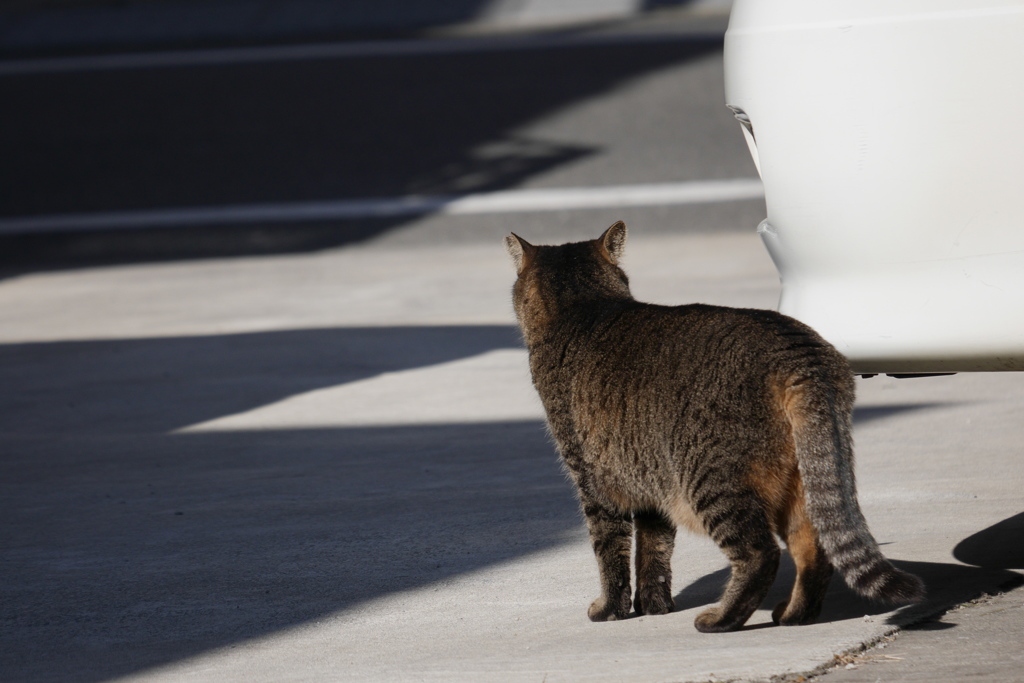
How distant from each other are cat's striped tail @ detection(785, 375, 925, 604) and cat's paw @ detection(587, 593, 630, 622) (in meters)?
0.72

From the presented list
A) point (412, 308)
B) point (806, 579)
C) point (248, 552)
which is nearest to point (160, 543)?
point (248, 552)

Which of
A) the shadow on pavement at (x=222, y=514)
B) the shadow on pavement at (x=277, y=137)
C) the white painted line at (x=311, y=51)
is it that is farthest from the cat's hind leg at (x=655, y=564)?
the white painted line at (x=311, y=51)

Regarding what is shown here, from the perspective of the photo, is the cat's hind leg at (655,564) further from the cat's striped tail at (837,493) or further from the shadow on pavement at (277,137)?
the shadow on pavement at (277,137)

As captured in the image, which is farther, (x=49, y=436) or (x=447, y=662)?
(x=49, y=436)

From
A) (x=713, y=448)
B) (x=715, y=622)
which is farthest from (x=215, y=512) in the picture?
(x=713, y=448)

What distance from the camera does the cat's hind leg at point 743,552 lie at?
11.0ft

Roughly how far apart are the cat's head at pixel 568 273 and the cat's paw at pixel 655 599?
2.87 ft

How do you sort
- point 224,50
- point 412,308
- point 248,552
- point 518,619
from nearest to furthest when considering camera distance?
1. point 518,619
2. point 248,552
3. point 412,308
4. point 224,50

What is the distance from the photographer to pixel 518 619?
12.4 feet

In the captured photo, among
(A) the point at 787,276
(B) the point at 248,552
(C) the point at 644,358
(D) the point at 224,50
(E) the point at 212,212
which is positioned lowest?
(B) the point at 248,552

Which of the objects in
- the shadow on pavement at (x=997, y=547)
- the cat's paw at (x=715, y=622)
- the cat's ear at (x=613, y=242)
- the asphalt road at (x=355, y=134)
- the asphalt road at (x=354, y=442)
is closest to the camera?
the cat's paw at (x=715, y=622)

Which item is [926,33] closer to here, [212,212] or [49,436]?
[49,436]

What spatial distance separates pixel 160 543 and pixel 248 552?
1.16ft

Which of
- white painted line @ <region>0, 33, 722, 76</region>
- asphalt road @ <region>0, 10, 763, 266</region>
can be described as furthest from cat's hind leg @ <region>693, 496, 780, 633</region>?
white painted line @ <region>0, 33, 722, 76</region>
